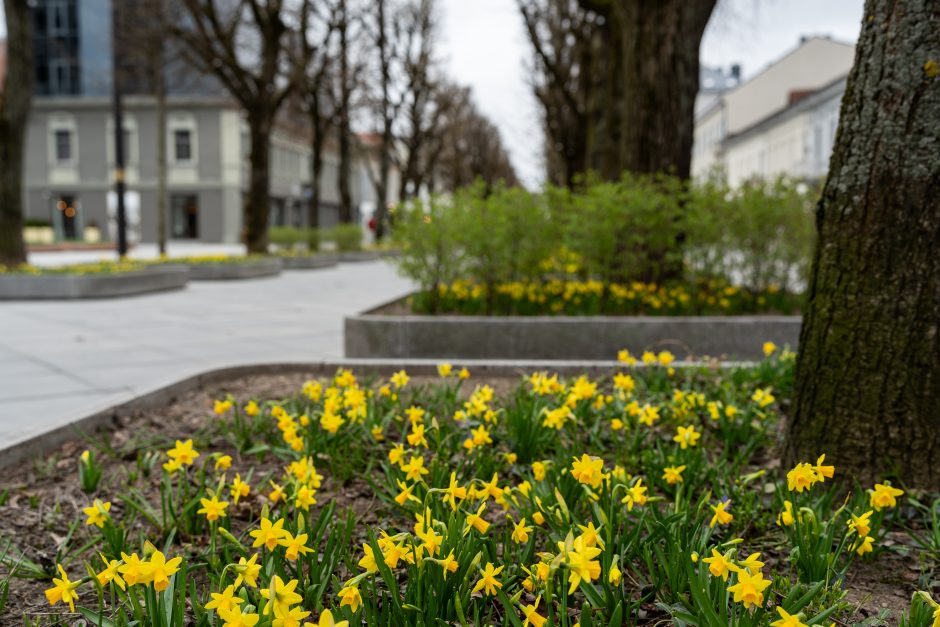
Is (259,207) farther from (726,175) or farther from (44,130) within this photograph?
(44,130)

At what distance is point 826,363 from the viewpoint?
302cm

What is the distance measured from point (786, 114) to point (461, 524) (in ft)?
169

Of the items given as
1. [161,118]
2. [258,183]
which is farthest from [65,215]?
[258,183]

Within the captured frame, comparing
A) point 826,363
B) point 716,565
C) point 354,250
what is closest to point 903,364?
point 826,363

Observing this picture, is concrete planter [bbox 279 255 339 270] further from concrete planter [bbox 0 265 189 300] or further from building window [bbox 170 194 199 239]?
building window [bbox 170 194 199 239]

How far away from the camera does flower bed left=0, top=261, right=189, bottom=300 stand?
1350cm

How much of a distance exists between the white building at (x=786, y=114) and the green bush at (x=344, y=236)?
17957 mm

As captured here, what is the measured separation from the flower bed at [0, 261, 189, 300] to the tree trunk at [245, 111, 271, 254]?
22.5ft

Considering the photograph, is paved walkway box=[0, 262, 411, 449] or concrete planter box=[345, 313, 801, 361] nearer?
paved walkway box=[0, 262, 411, 449]

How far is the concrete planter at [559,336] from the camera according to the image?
6.47 metres

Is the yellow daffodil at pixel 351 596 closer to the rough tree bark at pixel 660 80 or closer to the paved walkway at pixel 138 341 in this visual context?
the paved walkway at pixel 138 341

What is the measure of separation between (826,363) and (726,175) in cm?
585

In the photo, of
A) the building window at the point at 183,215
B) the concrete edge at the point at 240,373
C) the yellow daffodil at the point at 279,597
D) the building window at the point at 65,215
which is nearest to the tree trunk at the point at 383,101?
the building window at the point at 183,215

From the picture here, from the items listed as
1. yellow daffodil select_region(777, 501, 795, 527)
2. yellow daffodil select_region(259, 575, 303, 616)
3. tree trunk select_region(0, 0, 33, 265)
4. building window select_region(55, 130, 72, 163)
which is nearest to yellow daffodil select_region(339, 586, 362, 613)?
yellow daffodil select_region(259, 575, 303, 616)
